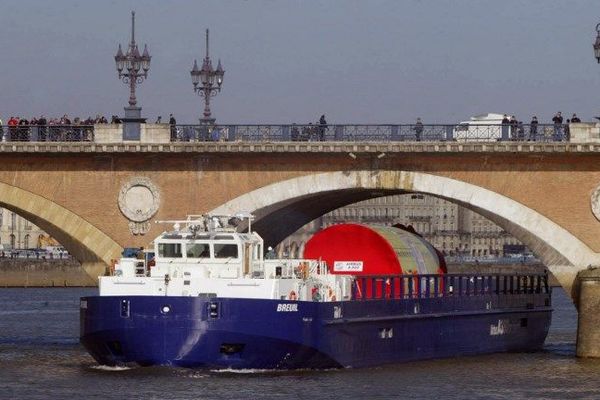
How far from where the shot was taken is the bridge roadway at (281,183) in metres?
65.0

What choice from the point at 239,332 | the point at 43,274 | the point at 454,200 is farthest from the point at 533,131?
the point at 43,274

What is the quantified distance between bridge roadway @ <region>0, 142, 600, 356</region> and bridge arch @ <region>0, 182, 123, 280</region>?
0.11 feet

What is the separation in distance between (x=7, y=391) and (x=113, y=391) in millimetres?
2860

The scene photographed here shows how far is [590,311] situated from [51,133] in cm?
1926

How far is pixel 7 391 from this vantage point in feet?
167

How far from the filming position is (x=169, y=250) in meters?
54.5

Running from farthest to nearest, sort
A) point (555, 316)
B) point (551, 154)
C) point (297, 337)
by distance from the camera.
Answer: point (555, 316) < point (551, 154) < point (297, 337)

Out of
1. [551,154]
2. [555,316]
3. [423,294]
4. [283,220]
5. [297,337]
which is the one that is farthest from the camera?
[555,316]

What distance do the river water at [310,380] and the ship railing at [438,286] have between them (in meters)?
2.12

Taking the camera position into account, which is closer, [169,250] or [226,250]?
[226,250]

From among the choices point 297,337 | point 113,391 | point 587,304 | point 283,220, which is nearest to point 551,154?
point 587,304

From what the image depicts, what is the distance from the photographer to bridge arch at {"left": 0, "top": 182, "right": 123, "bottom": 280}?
6669 cm

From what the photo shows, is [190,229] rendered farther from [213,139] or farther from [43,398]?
[213,139]

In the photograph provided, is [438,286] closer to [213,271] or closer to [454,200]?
[454,200]
